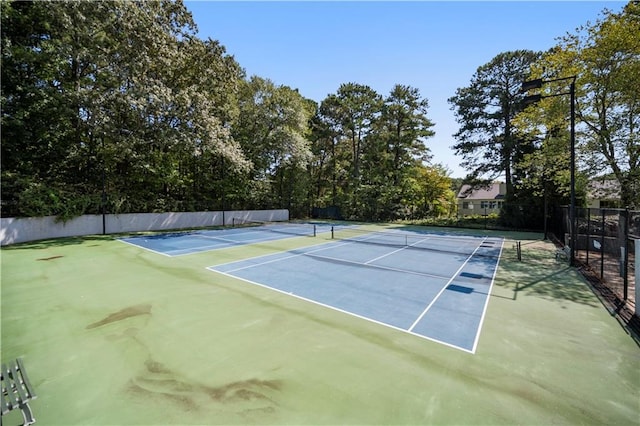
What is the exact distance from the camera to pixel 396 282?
8.80m

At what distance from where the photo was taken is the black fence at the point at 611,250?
721cm

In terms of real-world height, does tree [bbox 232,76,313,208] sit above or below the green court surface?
above

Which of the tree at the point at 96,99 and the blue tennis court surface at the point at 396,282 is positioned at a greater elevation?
the tree at the point at 96,99

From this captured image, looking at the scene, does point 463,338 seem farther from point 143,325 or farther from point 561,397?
point 143,325

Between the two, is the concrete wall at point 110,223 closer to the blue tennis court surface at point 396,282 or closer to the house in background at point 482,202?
the blue tennis court surface at point 396,282

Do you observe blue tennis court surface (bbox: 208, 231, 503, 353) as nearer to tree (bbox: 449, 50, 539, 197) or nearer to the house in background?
tree (bbox: 449, 50, 539, 197)

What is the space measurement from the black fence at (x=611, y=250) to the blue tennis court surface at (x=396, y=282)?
9.65 ft

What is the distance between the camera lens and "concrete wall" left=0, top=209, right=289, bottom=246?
624 inches

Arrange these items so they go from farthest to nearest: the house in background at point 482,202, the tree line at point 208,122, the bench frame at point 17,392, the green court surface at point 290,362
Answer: the house in background at point 482,202 → the tree line at point 208,122 → the green court surface at point 290,362 → the bench frame at point 17,392

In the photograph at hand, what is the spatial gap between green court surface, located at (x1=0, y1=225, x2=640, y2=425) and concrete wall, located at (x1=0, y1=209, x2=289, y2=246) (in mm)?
11287

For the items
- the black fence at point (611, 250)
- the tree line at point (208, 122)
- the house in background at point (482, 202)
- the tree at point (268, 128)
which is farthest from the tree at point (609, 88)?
the house in background at point (482, 202)

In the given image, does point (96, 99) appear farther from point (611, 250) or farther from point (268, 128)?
point (611, 250)

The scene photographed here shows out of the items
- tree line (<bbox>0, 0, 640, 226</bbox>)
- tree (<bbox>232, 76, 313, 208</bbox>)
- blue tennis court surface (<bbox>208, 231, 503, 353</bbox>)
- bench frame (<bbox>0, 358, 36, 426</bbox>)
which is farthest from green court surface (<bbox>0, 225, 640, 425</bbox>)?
tree (<bbox>232, 76, 313, 208</bbox>)

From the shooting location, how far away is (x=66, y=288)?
8109 millimetres
